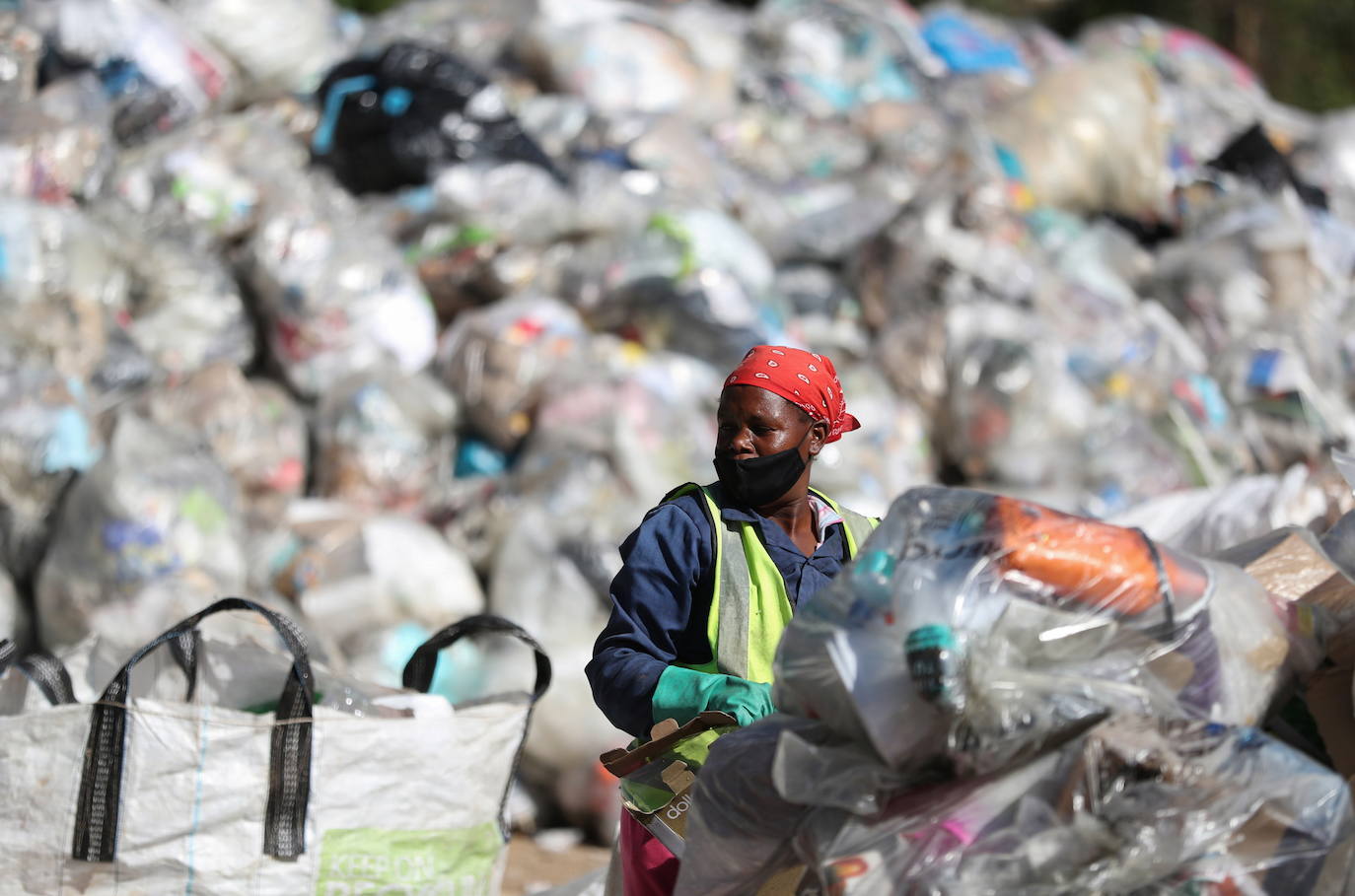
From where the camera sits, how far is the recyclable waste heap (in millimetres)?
3320

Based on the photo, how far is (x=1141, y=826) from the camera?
111cm

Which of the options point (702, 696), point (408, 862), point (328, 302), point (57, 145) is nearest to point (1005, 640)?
point (702, 696)

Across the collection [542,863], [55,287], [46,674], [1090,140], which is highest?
[46,674]

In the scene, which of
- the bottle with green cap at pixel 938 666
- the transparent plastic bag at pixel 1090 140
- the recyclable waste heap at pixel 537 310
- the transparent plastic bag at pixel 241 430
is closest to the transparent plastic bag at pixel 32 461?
the recyclable waste heap at pixel 537 310

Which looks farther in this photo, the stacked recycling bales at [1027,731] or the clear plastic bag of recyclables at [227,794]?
the clear plastic bag of recyclables at [227,794]

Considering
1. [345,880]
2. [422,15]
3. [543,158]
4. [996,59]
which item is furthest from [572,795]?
[996,59]

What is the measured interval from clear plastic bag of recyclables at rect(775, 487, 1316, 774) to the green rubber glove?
6.4 inches

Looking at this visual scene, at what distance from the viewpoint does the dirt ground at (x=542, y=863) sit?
2.96 m

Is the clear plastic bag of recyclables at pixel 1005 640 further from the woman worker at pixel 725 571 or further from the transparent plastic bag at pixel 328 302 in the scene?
the transparent plastic bag at pixel 328 302

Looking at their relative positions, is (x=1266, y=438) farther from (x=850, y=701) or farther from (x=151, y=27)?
(x=151, y=27)

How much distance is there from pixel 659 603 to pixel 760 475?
20 centimetres

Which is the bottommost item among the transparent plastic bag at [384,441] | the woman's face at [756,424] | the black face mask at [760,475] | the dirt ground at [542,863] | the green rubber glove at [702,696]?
the dirt ground at [542,863]

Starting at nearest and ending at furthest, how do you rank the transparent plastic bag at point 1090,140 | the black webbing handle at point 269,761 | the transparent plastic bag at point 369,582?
the black webbing handle at point 269,761
the transparent plastic bag at point 369,582
the transparent plastic bag at point 1090,140

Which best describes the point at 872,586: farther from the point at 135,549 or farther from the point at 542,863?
the point at 135,549
